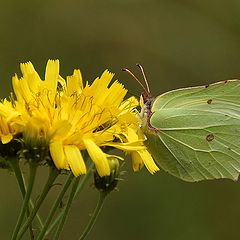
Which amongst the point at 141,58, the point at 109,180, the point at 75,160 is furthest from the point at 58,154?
the point at 141,58

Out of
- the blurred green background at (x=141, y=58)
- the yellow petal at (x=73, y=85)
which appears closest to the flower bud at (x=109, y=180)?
the yellow petal at (x=73, y=85)

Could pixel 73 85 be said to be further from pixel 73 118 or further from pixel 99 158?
pixel 99 158

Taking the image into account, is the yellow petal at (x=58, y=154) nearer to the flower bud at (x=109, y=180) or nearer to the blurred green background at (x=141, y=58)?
the flower bud at (x=109, y=180)

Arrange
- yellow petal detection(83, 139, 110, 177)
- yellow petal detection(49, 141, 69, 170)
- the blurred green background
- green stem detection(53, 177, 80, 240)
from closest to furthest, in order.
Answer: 1. yellow petal detection(49, 141, 69, 170)
2. yellow petal detection(83, 139, 110, 177)
3. green stem detection(53, 177, 80, 240)
4. the blurred green background

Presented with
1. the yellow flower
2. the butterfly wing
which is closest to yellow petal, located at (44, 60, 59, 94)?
the yellow flower

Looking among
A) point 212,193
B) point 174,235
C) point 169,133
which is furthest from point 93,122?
point 212,193

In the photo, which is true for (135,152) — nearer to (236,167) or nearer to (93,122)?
(93,122)

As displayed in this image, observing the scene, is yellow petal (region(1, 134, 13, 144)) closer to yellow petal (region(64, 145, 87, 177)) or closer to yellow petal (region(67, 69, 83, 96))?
yellow petal (region(64, 145, 87, 177))
